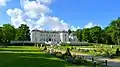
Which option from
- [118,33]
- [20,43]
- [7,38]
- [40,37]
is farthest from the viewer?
[40,37]

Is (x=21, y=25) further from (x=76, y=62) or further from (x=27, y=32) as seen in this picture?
(x=76, y=62)

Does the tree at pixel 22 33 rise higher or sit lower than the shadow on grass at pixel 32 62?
higher

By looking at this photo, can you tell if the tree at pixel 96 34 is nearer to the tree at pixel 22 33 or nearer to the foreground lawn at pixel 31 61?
the tree at pixel 22 33

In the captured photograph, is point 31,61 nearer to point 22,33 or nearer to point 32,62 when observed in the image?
point 32,62

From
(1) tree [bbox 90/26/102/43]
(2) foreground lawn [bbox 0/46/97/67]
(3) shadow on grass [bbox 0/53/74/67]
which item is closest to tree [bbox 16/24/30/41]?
(1) tree [bbox 90/26/102/43]

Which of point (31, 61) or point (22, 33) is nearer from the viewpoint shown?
point (31, 61)

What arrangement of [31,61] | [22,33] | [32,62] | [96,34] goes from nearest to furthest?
[32,62] < [31,61] < [96,34] < [22,33]

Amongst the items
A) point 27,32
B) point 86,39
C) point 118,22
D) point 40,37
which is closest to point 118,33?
point 118,22

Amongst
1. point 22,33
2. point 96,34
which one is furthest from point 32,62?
point 22,33

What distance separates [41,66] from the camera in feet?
83.5

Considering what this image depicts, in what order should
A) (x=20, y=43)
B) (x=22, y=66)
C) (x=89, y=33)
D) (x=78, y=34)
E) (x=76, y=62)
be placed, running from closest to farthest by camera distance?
(x=22, y=66) → (x=76, y=62) → (x=20, y=43) → (x=89, y=33) → (x=78, y=34)

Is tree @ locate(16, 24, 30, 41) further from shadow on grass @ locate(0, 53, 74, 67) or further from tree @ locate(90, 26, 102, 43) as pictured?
shadow on grass @ locate(0, 53, 74, 67)

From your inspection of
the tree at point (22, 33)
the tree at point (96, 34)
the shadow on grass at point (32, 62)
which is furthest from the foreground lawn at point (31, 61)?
the tree at point (22, 33)

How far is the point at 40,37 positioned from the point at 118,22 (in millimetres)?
111607
